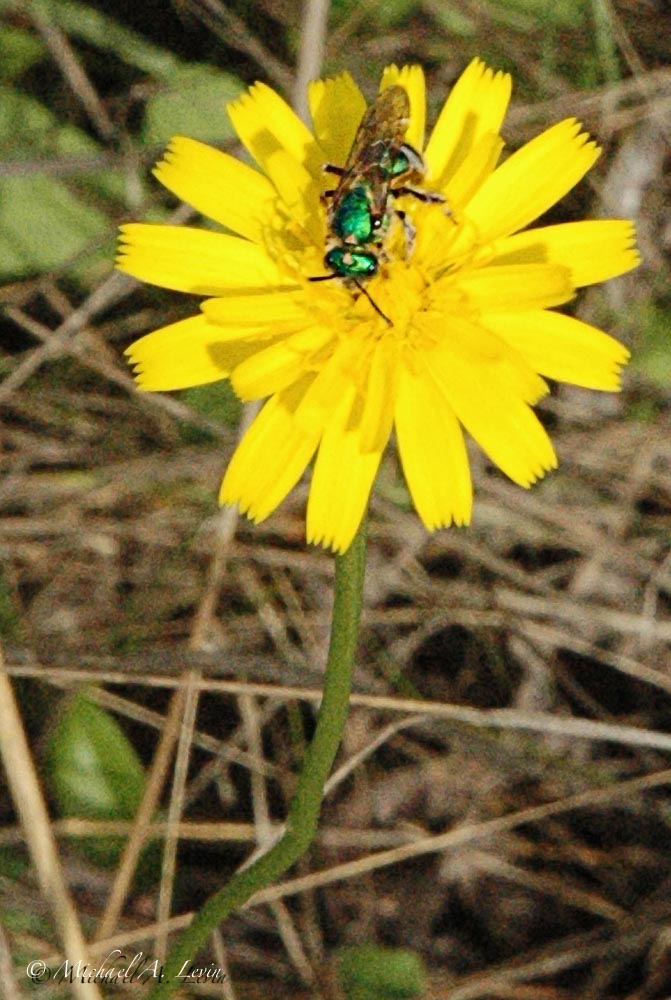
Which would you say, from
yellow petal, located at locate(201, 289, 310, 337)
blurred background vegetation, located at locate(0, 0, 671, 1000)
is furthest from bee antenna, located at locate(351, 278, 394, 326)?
blurred background vegetation, located at locate(0, 0, 671, 1000)

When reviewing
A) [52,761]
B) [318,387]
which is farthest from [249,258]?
[52,761]

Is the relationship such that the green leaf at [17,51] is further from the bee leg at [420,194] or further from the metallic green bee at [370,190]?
the bee leg at [420,194]

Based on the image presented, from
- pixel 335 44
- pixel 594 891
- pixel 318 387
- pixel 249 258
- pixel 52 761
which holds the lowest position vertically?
pixel 594 891

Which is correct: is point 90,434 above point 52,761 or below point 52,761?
above

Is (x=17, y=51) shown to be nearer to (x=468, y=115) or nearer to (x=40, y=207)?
(x=40, y=207)

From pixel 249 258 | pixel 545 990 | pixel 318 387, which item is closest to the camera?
pixel 318 387

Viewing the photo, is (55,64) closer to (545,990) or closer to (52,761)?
(52,761)

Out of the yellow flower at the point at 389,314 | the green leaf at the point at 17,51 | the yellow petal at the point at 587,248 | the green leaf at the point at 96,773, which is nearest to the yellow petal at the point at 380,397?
the yellow flower at the point at 389,314

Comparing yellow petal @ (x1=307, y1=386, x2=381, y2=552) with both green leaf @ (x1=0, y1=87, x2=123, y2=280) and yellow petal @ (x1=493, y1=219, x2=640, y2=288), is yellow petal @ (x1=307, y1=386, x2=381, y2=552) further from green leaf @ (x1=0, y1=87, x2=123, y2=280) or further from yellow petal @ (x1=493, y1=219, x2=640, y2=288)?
green leaf @ (x1=0, y1=87, x2=123, y2=280)
